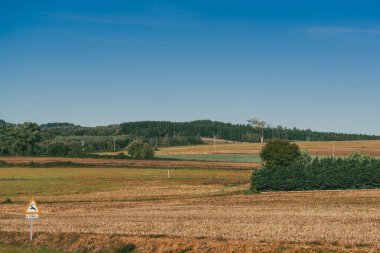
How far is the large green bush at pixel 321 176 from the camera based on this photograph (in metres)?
77.2

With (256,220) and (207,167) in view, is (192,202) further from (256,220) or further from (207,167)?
(207,167)

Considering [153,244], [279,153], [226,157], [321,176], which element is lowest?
[153,244]

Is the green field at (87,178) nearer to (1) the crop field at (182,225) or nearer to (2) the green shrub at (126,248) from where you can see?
(1) the crop field at (182,225)

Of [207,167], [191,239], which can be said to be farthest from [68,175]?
[191,239]

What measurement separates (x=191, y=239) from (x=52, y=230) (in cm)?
1001

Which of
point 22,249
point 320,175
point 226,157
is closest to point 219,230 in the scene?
point 22,249

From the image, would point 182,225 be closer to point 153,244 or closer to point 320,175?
point 153,244

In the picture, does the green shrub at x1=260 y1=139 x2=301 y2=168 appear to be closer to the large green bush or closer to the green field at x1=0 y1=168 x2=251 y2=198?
the large green bush

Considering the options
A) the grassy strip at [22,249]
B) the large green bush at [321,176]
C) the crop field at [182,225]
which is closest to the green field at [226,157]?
the large green bush at [321,176]

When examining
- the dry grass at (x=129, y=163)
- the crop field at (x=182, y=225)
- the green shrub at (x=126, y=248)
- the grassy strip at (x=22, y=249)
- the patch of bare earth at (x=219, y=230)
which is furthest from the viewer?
the dry grass at (x=129, y=163)

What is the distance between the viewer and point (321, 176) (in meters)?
77.4

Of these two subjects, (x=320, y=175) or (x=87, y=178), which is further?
(x=87, y=178)

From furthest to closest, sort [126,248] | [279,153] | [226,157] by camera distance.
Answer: [226,157] → [279,153] → [126,248]

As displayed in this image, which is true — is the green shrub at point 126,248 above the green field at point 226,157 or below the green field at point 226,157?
below
